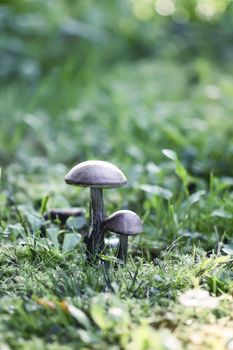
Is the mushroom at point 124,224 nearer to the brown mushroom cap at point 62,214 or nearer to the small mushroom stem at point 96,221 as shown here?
the small mushroom stem at point 96,221

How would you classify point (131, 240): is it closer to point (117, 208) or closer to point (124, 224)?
point (117, 208)

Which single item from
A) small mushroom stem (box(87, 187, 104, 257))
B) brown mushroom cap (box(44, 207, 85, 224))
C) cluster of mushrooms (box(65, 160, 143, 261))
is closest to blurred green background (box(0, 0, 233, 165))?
brown mushroom cap (box(44, 207, 85, 224))

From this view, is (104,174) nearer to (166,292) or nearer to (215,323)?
(166,292)

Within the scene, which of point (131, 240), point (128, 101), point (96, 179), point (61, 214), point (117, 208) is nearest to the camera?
point (96, 179)

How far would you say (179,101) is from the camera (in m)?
6.09

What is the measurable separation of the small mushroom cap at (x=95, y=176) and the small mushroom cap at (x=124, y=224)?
14cm

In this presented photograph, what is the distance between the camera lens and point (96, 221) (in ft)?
8.50

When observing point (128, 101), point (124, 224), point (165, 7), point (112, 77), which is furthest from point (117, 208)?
point (165, 7)

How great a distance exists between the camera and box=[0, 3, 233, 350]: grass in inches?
76.2

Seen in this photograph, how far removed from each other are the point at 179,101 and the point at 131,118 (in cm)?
142

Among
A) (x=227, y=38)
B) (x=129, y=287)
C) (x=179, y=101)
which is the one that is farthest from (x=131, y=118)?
(x=227, y=38)

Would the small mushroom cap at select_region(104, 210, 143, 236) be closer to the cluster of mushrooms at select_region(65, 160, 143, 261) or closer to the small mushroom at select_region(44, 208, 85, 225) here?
the cluster of mushrooms at select_region(65, 160, 143, 261)

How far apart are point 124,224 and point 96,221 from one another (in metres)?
0.24

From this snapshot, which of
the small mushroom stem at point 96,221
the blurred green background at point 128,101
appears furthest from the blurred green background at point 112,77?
the small mushroom stem at point 96,221
